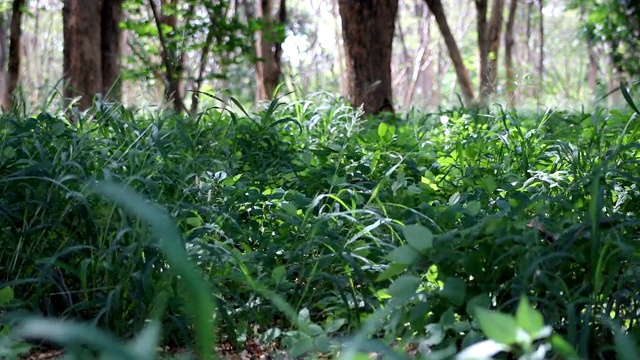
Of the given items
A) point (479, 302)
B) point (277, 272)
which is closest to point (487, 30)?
point (277, 272)

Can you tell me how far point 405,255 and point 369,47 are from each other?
586cm

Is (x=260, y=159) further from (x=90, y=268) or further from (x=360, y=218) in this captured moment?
(x=90, y=268)

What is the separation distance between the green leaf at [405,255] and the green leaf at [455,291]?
0.10 meters

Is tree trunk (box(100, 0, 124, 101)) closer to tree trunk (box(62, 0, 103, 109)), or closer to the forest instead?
tree trunk (box(62, 0, 103, 109))

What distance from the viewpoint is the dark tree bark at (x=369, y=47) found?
7492 millimetres

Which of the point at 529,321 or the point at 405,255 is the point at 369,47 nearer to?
the point at 405,255

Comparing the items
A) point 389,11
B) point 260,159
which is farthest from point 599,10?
point 260,159

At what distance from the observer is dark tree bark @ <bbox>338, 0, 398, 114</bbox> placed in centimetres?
749

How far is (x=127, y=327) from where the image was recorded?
2.12 m

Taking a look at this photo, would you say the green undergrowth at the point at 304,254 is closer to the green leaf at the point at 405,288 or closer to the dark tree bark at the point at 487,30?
the green leaf at the point at 405,288

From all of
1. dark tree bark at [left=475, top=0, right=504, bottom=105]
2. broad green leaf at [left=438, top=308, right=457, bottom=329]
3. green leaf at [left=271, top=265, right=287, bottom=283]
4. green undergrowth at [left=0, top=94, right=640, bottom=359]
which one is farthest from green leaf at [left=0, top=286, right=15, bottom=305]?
dark tree bark at [left=475, top=0, right=504, bottom=105]

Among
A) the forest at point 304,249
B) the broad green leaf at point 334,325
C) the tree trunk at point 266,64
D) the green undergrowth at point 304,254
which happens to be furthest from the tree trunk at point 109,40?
the broad green leaf at point 334,325

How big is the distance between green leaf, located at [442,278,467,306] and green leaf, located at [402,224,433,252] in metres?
0.10

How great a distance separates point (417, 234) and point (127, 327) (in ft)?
2.64
